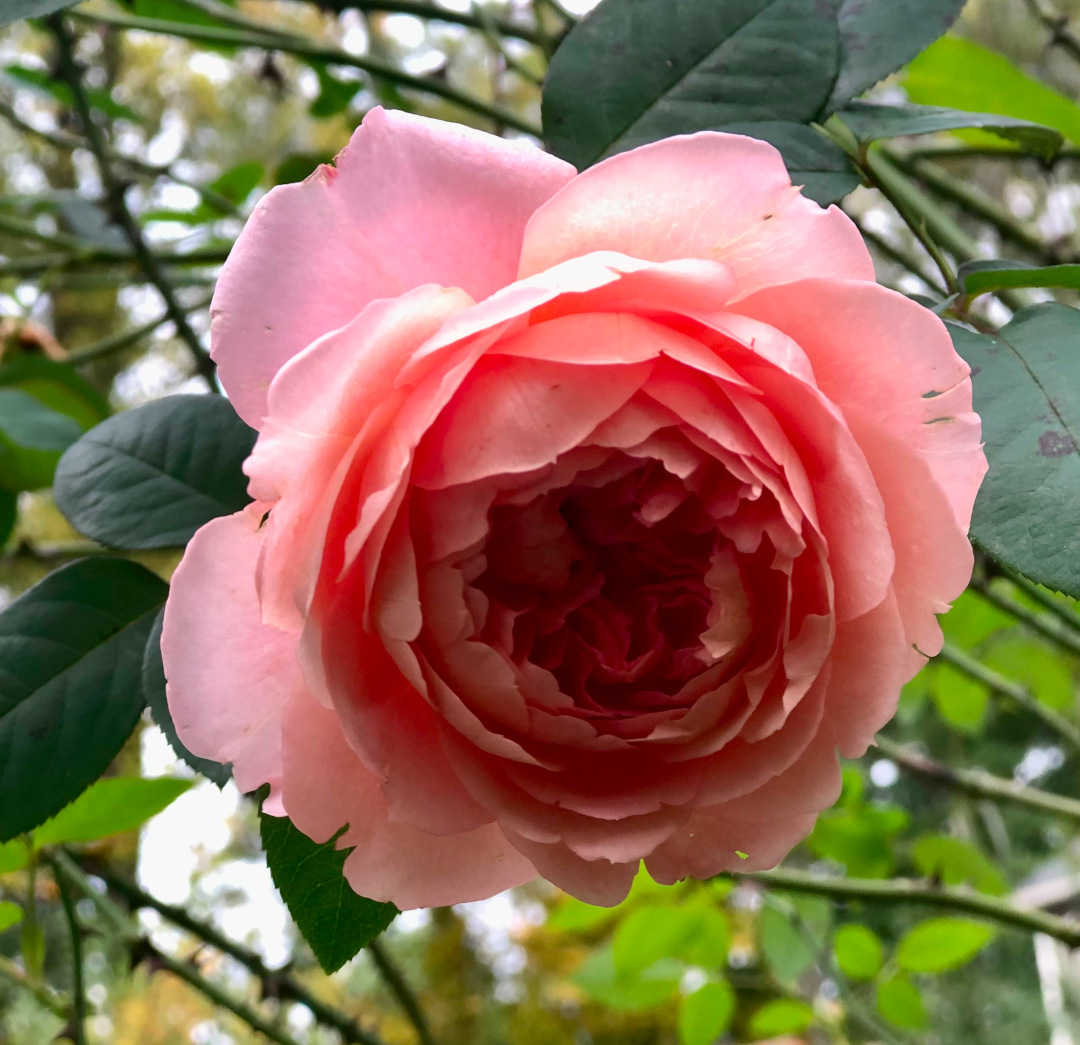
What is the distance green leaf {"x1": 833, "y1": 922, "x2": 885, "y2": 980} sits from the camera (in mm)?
1023

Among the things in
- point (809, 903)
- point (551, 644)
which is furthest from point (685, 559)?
point (809, 903)

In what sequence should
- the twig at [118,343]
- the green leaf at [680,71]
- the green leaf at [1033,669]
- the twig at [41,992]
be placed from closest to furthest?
the green leaf at [680,71]
the twig at [41,992]
the twig at [118,343]
the green leaf at [1033,669]

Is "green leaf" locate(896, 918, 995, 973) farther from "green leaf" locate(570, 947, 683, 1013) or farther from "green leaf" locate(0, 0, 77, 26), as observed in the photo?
"green leaf" locate(0, 0, 77, 26)

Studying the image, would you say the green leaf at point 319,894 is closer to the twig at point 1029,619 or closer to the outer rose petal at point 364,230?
the outer rose petal at point 364,230

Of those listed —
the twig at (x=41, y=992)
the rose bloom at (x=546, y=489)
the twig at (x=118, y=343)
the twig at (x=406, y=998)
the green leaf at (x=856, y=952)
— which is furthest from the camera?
the green leaf at (x=856, y=952)

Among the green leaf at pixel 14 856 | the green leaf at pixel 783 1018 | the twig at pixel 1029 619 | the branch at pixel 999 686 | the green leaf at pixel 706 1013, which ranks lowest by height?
the green leaf at pixel 783 1018

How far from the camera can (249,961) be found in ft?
2.39

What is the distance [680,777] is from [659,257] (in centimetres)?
17

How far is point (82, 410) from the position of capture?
76 centimetres

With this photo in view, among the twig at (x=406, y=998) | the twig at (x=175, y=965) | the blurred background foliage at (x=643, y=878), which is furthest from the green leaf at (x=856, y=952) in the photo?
the twig at (x=175, y=965)

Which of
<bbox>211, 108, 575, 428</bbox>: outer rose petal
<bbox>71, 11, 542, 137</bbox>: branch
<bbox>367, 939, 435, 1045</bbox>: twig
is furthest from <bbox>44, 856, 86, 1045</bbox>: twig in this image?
<bbox>71, 11, 542, 137</bbox>: branch

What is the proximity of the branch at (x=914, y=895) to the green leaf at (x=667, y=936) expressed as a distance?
17cm

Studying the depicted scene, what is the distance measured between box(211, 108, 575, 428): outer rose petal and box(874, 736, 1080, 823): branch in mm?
797

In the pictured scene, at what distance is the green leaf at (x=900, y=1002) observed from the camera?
1027 mm
